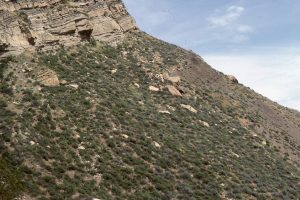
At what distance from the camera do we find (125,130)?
3250 centimetres

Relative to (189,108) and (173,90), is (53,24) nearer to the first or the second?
(173,90)

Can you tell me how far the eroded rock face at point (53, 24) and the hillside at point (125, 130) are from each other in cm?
25

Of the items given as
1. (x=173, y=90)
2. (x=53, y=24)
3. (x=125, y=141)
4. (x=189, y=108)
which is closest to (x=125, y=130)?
(x=125, y=141)

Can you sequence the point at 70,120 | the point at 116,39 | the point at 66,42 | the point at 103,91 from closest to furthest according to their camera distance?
the point at 70,120 < the point at 103,91 < the point at 66,42 < the point at 116,39

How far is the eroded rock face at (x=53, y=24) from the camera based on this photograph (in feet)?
124

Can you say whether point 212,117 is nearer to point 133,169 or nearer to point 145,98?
point 145,98

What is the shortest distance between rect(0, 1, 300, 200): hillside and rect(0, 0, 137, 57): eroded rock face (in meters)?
0.25

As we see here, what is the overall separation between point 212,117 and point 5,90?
1893 centimetres

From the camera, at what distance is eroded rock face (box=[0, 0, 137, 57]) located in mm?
37688

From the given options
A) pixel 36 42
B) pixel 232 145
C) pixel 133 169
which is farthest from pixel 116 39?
pixel 133 169

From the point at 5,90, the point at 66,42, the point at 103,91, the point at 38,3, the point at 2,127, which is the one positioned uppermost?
the point at 38,3

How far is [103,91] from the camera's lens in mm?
36875

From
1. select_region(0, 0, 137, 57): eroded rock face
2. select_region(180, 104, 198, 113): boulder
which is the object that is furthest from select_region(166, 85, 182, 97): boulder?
select_region(0, 0, 137, 57): eroded rock face

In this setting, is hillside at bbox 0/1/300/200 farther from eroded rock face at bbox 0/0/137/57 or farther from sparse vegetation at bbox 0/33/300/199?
eroded rock face at bbox 0/0/137/57
